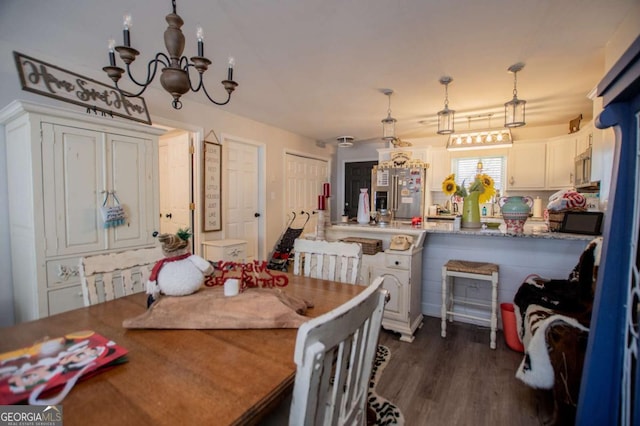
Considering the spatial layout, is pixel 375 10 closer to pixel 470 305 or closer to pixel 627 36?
pixel 627 36

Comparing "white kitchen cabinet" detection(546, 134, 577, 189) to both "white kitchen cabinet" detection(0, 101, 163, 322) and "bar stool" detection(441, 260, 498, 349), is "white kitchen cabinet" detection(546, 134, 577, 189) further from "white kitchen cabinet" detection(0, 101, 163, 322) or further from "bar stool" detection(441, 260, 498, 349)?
"white kitchen cabinet" detection(0, 101, 163, 322)

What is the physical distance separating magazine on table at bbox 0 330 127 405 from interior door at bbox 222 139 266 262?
3.23m

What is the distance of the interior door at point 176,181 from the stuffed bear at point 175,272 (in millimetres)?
2554

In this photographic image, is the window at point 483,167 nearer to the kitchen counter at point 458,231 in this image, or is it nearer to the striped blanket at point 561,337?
the kitchen counter at point 458,231

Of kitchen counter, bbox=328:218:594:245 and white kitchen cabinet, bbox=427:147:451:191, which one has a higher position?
white kitchen cabinet, bbox=427:147:451:191

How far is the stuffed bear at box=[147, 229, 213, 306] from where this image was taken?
1150 mm

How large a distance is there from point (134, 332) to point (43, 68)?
7.88 feet

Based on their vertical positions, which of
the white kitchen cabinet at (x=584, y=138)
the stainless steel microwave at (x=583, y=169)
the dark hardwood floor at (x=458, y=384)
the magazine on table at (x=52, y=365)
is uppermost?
the white kitchen cabinet at (x=584, y=138)

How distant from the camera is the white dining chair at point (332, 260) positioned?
1.74 meters

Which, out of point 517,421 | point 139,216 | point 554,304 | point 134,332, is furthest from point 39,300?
point 554,304

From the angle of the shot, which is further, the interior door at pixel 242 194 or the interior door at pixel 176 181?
the interior door at pixel 242 194

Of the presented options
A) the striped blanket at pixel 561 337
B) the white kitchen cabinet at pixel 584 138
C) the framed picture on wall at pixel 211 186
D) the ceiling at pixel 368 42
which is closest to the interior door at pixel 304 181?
the framed picture on wall at pixel 211 186

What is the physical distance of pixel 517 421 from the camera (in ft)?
5.38

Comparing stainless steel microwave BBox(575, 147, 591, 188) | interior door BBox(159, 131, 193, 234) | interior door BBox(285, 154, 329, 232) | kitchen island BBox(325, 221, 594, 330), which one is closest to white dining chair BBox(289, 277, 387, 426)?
kitchen island BBox(325, 221, 594, 330)
